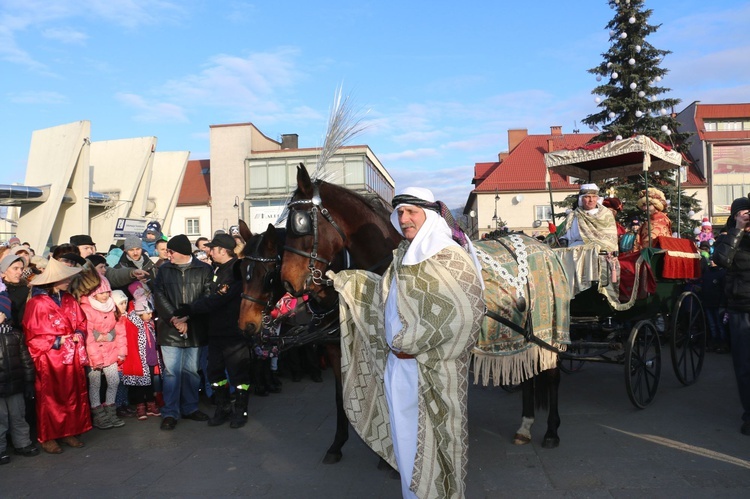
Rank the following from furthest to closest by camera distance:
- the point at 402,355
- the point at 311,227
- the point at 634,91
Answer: the point at 634,91 → the point at 311,227 → the point at 402,355

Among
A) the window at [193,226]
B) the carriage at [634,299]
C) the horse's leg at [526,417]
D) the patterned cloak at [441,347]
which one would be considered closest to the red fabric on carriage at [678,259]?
the carriage at [634,299]

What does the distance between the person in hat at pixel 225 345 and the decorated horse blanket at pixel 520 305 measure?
2.74m

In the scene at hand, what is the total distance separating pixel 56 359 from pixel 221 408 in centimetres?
173

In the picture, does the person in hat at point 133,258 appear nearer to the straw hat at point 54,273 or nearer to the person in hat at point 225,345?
the person in hat at point 225,345

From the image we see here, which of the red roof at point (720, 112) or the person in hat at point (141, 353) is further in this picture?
the red roof at point (720, 112)

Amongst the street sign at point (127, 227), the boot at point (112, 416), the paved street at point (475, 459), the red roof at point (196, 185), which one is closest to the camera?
the paved street at point (475, 459)

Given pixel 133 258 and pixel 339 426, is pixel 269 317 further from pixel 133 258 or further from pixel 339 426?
pixel 133 258

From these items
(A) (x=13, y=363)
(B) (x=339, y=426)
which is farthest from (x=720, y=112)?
(A) (x=13, y=363)

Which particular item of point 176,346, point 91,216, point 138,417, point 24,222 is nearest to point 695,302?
point 176,346

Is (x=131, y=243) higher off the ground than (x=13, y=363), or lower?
higher

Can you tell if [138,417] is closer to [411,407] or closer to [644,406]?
[411,407]

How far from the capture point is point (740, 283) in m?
5.69

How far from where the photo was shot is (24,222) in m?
21.2

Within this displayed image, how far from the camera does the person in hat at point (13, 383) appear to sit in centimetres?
544
